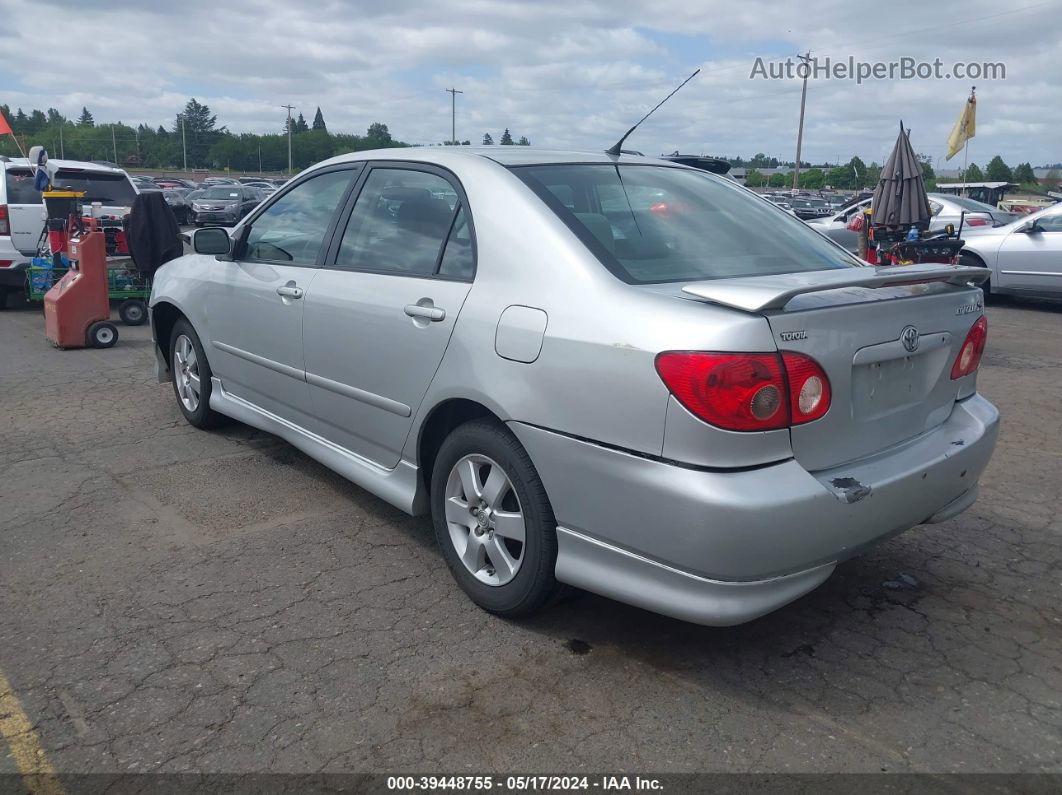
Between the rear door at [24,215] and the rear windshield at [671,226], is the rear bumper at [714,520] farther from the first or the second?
the rear door at [24,215]

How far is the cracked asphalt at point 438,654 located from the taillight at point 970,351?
924mm

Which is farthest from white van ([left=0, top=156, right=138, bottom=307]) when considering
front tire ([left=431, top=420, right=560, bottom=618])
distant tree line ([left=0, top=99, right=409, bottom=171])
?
distant tree line ([left=0, top=99, right=409, bottom=171])

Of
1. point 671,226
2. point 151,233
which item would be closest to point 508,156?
point 671,226

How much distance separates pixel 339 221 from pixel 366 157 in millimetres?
344

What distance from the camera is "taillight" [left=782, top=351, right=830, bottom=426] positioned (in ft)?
8.80

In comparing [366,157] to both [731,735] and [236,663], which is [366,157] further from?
[731,735]

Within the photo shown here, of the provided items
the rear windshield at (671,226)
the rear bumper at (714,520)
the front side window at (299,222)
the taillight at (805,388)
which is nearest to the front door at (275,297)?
the front side window at (299,222)

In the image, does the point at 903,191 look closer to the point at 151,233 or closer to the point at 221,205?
the point at 151,233

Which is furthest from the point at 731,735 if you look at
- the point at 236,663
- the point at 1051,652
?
the point at 236,663

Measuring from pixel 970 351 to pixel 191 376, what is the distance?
14.7ft

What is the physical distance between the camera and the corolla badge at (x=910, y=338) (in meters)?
3.00

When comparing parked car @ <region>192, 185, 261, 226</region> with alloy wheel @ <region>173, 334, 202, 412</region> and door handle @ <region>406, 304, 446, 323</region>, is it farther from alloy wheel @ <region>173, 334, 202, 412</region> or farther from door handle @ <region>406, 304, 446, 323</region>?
door handle @ <region>406, 304, 446, 323</region>

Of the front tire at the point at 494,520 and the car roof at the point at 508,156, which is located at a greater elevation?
the car roof at the point at 508,156

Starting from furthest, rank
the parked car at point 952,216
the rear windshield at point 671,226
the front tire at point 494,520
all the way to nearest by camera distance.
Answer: the parked car at point 952,216 < the rear windshield at point 671,226 < the front tire at point 494,520
